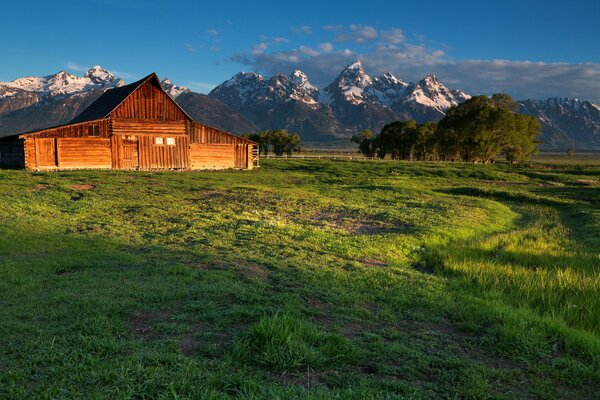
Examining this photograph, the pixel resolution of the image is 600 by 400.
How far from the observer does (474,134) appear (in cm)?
7544

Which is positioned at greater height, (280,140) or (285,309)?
(280,140)

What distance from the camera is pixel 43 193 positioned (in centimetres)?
2105

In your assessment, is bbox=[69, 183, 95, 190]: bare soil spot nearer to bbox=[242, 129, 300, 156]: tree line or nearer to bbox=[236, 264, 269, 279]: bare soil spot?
bbox=[236, 264, 269, 279]: bare soil spot

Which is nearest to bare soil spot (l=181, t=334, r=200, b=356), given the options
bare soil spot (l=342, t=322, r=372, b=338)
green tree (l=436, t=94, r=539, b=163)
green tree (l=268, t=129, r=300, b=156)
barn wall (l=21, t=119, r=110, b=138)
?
bare soil spot (l=342, t=322, r=372, b=338)

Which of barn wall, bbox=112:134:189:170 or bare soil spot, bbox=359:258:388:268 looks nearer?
bare soil spot, bbox=359:258:388:268

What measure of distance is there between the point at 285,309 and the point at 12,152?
43.0 metres

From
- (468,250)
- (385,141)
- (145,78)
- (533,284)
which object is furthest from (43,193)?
(385,141)

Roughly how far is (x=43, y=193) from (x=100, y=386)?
65.7 feet

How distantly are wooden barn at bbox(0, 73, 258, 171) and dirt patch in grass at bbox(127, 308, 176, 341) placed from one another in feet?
117

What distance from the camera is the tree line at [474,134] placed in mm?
75375

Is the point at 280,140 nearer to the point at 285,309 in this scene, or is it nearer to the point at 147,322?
the point at 285,309

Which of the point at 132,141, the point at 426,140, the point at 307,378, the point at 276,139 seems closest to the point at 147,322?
the point at 307,378

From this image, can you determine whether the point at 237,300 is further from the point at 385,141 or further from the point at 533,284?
the point at 385,141

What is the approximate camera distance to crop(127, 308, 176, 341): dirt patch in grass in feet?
18.9
